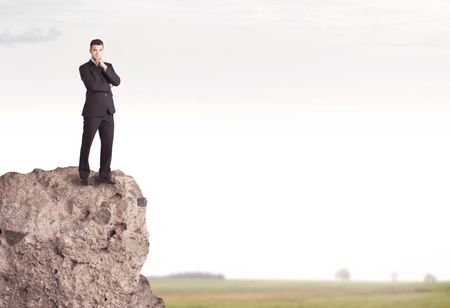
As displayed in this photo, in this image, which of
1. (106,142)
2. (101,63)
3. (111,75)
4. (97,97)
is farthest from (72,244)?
(101,63)

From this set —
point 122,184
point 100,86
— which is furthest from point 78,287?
point 100,86

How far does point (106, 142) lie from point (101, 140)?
4.4 inches

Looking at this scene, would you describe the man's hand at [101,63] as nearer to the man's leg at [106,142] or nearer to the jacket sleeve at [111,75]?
the jacket sleeve at [111,75]

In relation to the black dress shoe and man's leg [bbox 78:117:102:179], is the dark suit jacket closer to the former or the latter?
man's leg [bbox 78:117:102:179]

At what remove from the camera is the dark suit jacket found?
20.2 metres

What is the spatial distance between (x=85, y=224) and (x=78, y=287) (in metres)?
1.13

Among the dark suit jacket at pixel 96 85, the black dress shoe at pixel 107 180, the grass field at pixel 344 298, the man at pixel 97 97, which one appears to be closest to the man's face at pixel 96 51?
the man at pixel 97 97

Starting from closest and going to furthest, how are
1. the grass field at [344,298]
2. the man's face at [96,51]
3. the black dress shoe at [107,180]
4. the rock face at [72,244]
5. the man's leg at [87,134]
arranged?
the man's face at [96,51], the man's leg at [87,134], the rock face at [72,244], the black dress shoe at [107,180], the grass field at [344,298]

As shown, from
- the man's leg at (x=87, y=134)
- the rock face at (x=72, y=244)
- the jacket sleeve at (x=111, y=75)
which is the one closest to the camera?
the jacket sleeve at (x=111, y=75)

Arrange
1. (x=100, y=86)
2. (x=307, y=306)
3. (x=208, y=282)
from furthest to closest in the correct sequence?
(x=208, y=282), (x=307, y=306), (x=100, y=86)

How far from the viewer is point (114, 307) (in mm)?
20578

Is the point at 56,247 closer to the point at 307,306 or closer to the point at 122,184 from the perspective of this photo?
the point at 122,184

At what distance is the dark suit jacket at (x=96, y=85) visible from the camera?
2016 cm

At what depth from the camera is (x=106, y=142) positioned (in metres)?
20.5
